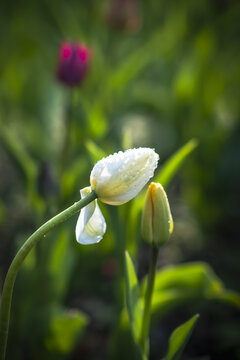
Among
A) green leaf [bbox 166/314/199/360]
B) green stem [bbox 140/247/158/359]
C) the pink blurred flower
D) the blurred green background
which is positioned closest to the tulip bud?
green stem [bbox 140/247/158/359]

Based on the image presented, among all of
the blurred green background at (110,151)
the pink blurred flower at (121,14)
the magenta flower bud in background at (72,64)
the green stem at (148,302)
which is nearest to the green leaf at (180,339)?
the green stem at (148,302)


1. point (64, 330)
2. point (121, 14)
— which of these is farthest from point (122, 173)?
point (121, 14)

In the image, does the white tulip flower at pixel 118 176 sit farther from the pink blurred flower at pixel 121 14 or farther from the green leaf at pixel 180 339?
the pink blurred flower at pixel 121 14

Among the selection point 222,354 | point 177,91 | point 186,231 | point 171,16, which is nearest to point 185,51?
point 171,16

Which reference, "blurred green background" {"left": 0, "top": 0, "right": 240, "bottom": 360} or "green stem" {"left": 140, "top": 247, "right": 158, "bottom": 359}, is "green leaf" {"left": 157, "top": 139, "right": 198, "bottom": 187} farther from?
"green stem" {"left": 140, "top": 247, "right": 158, "bottom": 359}

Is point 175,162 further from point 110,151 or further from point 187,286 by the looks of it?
point 110,151

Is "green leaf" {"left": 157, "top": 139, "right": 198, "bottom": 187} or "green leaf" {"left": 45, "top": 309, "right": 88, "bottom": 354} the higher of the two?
"green leaf" {"left": 157, "top": 139, "right": 198, "bottom": 187}

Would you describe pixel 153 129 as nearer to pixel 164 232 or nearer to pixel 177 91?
pixel 177 91
